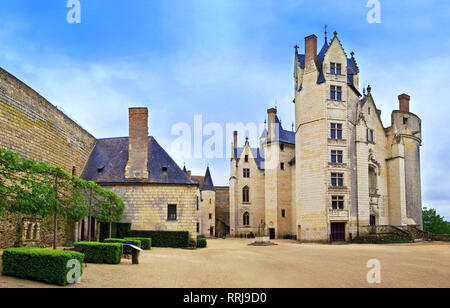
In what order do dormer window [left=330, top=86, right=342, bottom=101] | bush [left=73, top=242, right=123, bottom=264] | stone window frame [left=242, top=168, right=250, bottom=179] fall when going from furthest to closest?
stone window frame [left=242, top=168, right=250, bottom=179]
dormer window [left=330, top=86, right=342, bottom=101]
bush [left=73, top=242, right=123, bottom=264]

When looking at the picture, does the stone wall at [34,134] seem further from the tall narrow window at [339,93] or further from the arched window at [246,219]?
the arched window at [246,219]

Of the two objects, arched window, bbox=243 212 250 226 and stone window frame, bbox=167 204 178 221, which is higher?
stone window frame, bbox=167 204 178 221

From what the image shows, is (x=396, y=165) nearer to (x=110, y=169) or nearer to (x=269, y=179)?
(x=269, y=179)

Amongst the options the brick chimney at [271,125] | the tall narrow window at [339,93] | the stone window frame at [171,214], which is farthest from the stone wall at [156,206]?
the brick chimney at [271,125]

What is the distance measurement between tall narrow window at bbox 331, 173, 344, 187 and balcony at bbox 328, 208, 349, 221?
2.14 meters

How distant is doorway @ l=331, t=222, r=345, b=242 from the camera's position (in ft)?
98.3

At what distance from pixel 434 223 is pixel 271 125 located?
25.2 meters

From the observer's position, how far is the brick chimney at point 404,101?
36844 millimetres

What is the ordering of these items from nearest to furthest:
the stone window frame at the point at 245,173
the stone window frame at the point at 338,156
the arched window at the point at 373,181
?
the stone window frame at the point at 338,156 → the arched window at the point at 373,181 → the stone window frame at the point at 245,173

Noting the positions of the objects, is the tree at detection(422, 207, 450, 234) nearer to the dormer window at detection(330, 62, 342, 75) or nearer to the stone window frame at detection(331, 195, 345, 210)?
the stone window frame at detection(331, 195, 345, 210)

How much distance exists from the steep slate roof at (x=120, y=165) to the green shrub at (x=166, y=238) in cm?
322

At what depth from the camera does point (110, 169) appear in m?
24.5

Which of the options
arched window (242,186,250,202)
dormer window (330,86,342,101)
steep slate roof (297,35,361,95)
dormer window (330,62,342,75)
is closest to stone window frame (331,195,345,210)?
dormer window (330,86,342,101)
